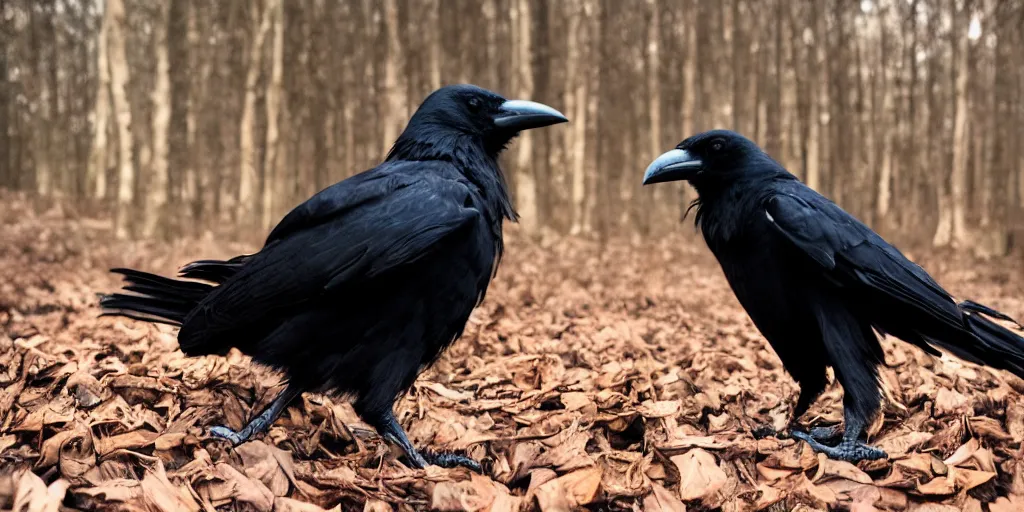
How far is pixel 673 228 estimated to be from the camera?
800 cm

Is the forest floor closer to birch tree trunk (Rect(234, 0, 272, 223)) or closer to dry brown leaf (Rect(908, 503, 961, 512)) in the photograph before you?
dry brown leaf (Rect(908, 503, 961, 512))

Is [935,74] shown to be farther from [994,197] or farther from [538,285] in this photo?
[538,285]

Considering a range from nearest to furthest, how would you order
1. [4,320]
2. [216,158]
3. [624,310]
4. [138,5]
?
[4,320], [624,310], [138,5], [216,158]

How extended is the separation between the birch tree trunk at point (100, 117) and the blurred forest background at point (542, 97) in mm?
31

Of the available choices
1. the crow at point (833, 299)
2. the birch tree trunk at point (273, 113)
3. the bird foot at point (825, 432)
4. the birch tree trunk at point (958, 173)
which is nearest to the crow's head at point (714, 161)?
the crow at point (833, 299)

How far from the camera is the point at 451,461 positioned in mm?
2791

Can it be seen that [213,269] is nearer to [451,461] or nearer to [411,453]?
[411,453]

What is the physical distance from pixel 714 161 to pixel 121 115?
5413 millimetres

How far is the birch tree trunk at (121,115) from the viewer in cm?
648

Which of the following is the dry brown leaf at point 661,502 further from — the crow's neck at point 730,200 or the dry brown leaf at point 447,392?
the dry brown leaf at point 447,392

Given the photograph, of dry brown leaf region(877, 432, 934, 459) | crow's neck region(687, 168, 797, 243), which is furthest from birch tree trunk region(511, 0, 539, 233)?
dry brown leaf region(877, 432, 934, 459)

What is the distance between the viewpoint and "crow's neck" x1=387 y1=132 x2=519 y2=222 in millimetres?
2943

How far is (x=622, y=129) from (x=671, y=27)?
3.83 ft

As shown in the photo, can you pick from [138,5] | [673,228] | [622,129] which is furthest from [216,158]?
[673,228]
